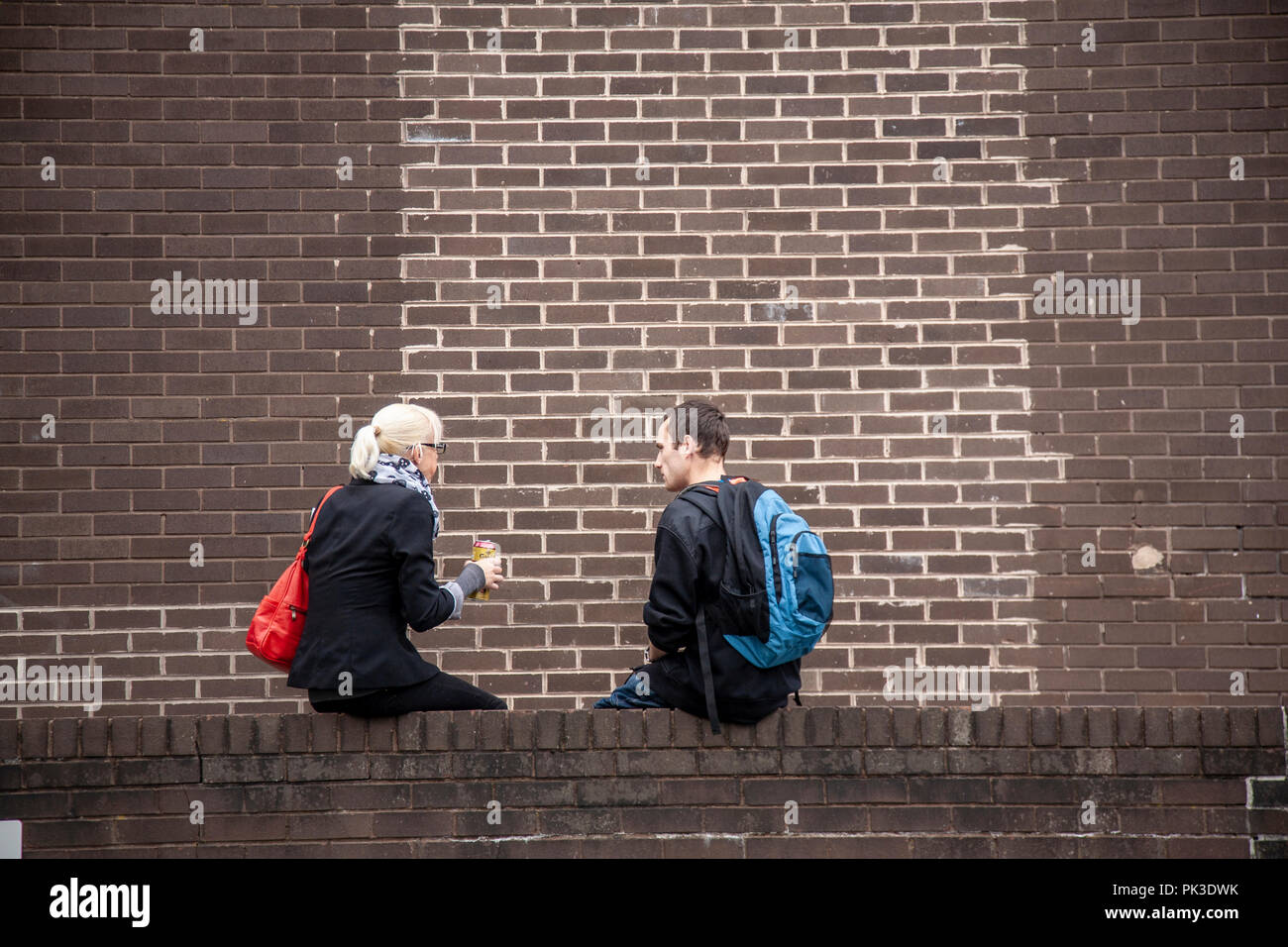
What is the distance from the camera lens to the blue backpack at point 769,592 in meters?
3.94

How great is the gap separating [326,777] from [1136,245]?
4.41 meters

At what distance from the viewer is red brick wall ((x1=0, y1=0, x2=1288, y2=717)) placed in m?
5.52

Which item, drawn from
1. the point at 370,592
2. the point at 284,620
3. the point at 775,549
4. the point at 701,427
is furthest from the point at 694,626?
the point at 284,620

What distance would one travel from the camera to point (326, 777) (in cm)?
418

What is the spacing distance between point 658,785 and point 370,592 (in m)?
1.25

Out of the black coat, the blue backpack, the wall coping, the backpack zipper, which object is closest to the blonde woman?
the black coat

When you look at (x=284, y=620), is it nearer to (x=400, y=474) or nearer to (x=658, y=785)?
(x=400, y=474)

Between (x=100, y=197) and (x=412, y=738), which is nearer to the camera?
(x=412, y=738)

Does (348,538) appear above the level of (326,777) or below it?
above

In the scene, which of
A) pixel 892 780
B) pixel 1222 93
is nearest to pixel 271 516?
pixel 892 780

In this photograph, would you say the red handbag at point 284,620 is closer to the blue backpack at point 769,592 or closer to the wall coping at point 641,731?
the wall coping at point 641,731

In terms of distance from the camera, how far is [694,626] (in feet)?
13.1

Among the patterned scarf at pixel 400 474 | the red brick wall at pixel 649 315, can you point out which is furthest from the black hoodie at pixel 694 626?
the red brick wall at pixel 649 315

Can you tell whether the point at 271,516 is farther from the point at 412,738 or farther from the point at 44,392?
the point at 412,738
